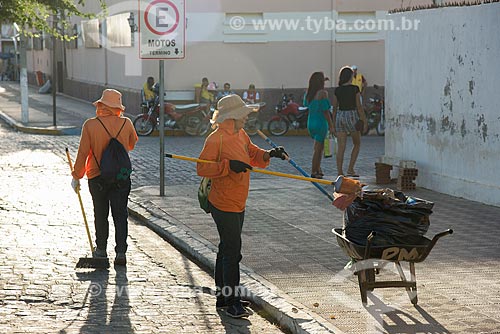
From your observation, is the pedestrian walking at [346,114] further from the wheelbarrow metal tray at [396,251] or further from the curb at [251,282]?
the wheelbarrow metal tray at [396,251]

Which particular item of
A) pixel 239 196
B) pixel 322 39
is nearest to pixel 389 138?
pixel 239 196

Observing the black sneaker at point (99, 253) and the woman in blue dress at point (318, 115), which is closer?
the black sneaker at point (99, 253)

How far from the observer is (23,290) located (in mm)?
8789

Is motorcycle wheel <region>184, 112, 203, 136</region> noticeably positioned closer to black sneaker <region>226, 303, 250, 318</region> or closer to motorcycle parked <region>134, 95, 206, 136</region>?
motorcycle parked <region>134, 95, 206, 136</region>

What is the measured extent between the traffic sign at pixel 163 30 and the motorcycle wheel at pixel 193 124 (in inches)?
499

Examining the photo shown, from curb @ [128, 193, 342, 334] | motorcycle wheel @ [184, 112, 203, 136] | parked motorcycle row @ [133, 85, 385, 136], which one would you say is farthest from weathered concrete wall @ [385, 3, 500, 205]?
motorcycle wheel @ [184, 112, 203, 136]

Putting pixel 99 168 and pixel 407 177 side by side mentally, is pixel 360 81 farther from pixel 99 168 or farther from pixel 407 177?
pixel 99 168

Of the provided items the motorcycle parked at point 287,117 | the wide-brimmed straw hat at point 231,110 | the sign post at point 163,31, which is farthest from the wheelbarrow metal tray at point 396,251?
the motorcycle parked at point 287,117

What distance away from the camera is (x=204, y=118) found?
27.7 metres

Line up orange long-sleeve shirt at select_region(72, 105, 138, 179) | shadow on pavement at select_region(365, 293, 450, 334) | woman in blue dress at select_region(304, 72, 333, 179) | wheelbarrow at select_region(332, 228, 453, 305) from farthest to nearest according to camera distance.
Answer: woman in blue dress at select_region(304, 72, 333, 179)
orange long-sleeve shirt at select_region(72, 105, 138, 179)
wheelbarrow at select_region(332, 228, 453, 305)
shadow on pavement at select_region(365, 293, 450, 334)

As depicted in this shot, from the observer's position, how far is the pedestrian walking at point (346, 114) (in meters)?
16.7

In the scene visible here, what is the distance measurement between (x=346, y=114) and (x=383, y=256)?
370 inches

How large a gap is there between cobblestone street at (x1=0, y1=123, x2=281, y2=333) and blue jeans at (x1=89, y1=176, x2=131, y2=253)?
31 centimetres

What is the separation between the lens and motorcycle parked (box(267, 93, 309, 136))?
28.0 metres
